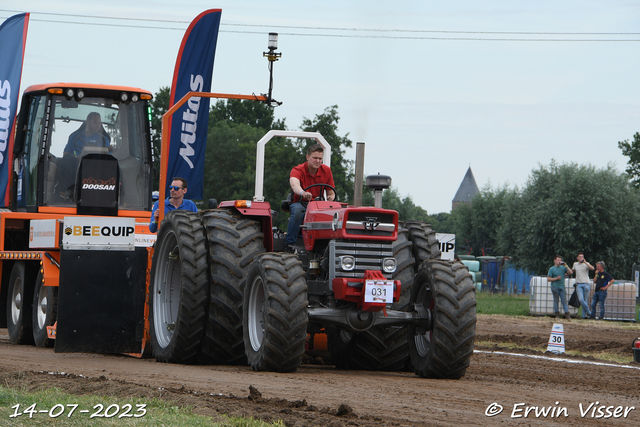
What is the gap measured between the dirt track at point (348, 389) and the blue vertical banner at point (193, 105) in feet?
23.0

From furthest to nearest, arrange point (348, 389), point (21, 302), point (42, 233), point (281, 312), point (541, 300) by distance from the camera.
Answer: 1. point (541, 300)
2. point (21, 302)
3. point (42, 233)
4. point (281, 312)
5. point (348, 389)

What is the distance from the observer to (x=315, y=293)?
8633mm

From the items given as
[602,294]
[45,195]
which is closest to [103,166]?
[45,195]

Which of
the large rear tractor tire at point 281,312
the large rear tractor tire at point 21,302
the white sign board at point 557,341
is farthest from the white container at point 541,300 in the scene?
the large rear tractor tire at point 281,312

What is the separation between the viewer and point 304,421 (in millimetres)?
5516

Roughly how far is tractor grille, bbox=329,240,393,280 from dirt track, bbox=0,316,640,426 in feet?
3.30

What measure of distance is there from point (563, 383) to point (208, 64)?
11.5 m

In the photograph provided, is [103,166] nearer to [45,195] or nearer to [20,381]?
[45,195]

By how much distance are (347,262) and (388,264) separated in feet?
1.39

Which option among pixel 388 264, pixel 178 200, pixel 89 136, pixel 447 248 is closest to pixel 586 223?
pixel 89 136

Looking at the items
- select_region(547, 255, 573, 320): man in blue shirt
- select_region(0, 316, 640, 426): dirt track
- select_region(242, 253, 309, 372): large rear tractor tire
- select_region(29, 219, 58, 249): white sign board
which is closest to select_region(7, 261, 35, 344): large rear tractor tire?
select_region(29, 219, 58, 249): white sign board

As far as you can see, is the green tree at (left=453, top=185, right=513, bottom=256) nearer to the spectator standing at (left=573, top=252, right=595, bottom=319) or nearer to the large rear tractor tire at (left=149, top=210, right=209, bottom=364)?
the spectator standing at (left=573, top=252, right=595, bottom=319)

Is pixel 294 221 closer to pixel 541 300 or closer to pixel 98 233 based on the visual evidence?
pixel 98 233

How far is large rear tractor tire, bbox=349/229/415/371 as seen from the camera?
908 centimetres
